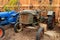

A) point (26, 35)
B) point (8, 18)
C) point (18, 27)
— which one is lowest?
point (26, 35)

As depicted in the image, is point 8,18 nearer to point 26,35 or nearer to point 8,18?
point 8,18

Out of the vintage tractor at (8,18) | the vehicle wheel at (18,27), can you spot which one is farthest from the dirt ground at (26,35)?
the vintage tractor at (8,18)

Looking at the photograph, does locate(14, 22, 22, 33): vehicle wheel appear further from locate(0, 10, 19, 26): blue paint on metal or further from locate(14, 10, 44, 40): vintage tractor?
locate(0, 10, 19, 26): blue paint on metal

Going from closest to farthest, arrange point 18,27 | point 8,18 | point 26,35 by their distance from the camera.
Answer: point 26,35
point 18,27
point 8,18

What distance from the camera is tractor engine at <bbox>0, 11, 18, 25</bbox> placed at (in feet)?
25.3

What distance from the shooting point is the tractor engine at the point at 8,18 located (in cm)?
770

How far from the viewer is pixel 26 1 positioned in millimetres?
9203

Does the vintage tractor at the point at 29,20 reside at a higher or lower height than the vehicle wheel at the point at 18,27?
higher

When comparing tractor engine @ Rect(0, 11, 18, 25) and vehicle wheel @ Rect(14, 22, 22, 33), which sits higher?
tractor engine @ Rect(0, 11, 18, 25)

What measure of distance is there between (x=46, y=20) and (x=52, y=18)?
1.49ft

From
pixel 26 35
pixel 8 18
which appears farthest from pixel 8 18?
pixel 26 35

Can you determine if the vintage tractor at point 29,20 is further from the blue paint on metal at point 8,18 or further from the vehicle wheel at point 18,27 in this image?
the blue paint on metal at point 8,18

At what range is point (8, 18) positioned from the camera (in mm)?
7875

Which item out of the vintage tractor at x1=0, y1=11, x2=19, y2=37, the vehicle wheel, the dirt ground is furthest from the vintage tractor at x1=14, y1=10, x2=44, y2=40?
the vintage tractor at x1=0, y1=11, x2=19, y2=37
